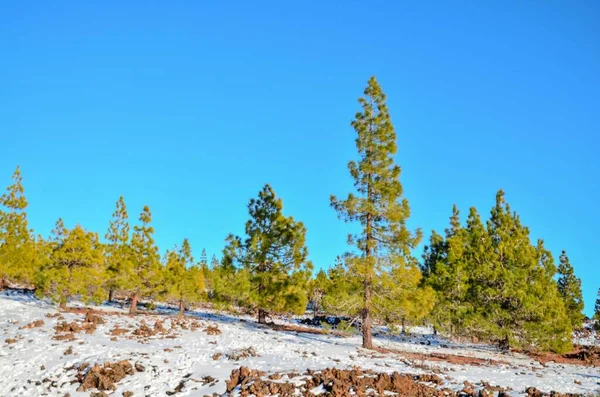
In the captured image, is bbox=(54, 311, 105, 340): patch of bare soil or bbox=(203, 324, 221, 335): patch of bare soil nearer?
bbox=(54, 311, 105, 340): patch of bare soil

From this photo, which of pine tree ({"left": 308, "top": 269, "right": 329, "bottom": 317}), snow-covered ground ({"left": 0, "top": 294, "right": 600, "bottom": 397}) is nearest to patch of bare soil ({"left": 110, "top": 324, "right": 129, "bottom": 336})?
snow-covered ground ({"left": 0, "top": 294, "right": 600, "bottom": 397})

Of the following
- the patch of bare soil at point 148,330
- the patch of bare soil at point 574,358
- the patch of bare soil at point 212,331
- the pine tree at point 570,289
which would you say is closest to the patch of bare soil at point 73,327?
the patch of bare soil at point 148,330

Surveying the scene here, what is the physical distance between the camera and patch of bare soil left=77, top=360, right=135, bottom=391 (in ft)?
45.1

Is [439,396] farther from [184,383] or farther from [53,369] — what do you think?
[53,369]

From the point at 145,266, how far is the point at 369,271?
19680 millimetres

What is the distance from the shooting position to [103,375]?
47.1 feet

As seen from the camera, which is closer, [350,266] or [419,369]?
[419,369]

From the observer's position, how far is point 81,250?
104ft

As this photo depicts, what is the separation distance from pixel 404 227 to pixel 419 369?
1008 centimetres

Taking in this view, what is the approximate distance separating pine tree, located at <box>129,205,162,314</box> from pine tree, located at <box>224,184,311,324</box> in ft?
20.3

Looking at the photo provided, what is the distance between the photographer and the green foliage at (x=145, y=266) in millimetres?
33594

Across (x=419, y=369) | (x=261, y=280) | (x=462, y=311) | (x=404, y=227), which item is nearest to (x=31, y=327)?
(x=261, y=280)

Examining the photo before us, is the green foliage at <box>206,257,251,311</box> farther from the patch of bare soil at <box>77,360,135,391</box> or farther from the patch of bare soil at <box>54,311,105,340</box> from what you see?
the patch of bare soil at <box>77,360,135,391</box>

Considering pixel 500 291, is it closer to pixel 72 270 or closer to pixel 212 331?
pixel 212 331
